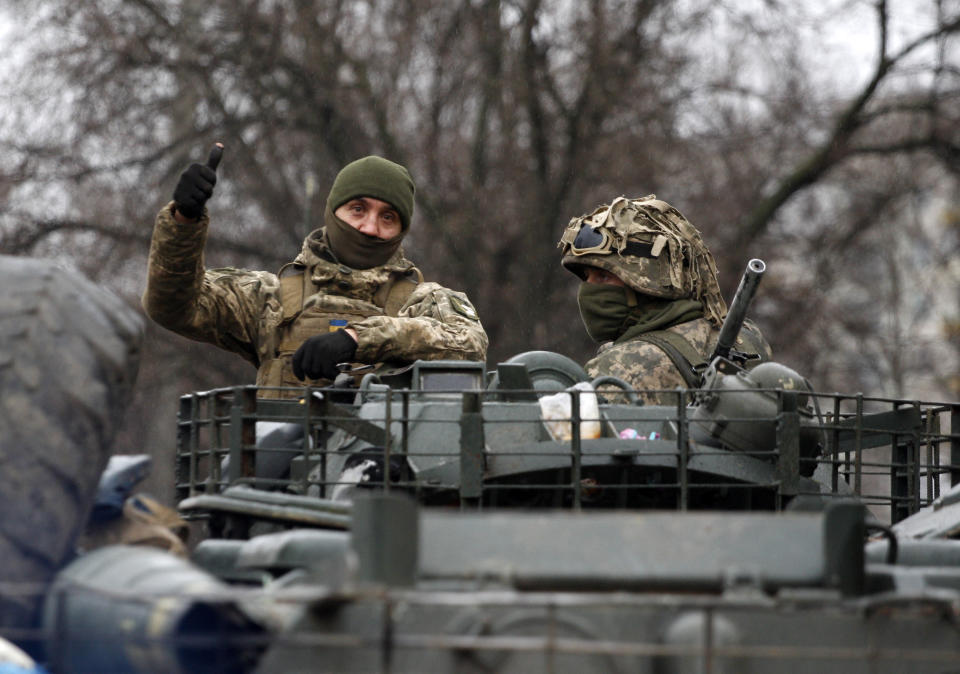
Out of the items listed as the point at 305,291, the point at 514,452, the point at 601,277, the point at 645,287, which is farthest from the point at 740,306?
the point at 305,291

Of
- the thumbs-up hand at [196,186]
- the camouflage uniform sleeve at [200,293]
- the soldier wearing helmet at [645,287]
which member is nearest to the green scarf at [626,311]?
the soldier wearing helmet at [645,287]

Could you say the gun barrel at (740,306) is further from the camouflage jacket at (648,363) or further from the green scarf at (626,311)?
the green scarf at (626,311)

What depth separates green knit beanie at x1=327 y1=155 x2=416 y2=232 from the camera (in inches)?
283

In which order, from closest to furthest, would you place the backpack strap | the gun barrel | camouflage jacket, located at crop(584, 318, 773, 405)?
the gun barrel, camouflage jacket, located at crop(584, 318, 773, 405), the backpack strap

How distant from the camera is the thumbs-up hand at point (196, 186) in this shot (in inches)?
236

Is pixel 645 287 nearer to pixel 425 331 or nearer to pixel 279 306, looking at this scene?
pixel 425 331

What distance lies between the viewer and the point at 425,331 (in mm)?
6199

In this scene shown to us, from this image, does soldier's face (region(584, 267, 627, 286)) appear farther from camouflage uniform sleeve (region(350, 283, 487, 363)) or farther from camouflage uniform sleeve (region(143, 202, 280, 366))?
camouflage uniform sleeve (region(143, 202, 280, 366))

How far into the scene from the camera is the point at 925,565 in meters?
4.11

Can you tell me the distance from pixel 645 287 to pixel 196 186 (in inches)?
69.0

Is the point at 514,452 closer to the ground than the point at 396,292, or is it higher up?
closer to the ground

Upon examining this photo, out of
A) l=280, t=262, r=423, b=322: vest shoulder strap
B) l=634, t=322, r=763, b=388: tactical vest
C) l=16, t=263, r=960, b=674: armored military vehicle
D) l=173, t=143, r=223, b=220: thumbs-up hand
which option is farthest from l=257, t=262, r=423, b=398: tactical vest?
l=16, t=263, r=960, b=674: armored military vehicle

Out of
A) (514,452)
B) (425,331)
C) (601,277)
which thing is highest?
(601,277)

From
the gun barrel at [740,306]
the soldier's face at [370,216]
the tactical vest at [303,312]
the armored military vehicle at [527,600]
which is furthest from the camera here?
Answer: the soldier's face at [370,216]
